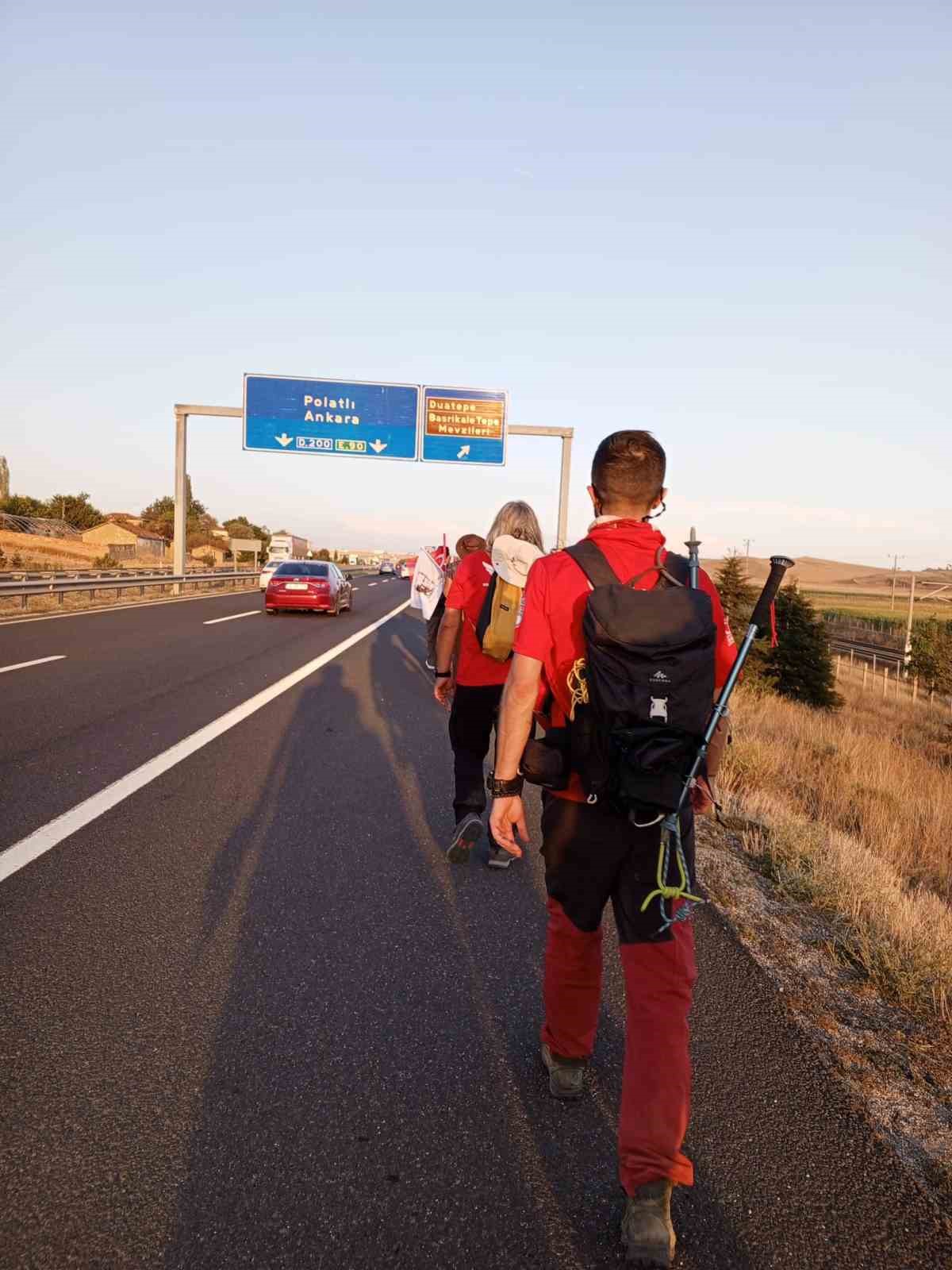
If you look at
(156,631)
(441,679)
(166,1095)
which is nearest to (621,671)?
(166,1095)

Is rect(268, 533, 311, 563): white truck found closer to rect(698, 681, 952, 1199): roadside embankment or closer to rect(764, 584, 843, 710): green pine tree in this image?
rect(764, 584, 843, 710): green pine tree

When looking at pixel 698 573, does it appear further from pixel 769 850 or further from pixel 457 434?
pixel 457 434

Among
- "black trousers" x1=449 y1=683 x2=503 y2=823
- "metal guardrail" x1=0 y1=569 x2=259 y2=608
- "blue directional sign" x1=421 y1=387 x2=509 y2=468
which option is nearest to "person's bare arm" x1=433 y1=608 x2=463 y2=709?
"black trousers" x1=449 y1=683 x2=503 y2=823

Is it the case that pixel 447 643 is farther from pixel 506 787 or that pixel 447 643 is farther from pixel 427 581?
pixel 427 581

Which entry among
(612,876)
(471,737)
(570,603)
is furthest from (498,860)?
(570,603)

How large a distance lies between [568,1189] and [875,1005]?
165cm

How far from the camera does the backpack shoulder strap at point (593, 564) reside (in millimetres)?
2395

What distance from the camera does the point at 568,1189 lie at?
2.25m

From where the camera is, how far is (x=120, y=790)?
230 inches

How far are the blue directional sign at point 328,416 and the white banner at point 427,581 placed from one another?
1882 cm

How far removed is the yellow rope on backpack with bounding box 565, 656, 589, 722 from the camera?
94.3 inches

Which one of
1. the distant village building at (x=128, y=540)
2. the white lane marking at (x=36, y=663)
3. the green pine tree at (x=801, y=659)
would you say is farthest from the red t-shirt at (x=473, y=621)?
the distant village building at (x=128, y=540)

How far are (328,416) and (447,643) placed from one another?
22.3m

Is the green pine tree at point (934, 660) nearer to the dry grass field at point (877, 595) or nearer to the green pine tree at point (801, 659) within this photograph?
the green pine tree at point (801, 659)
